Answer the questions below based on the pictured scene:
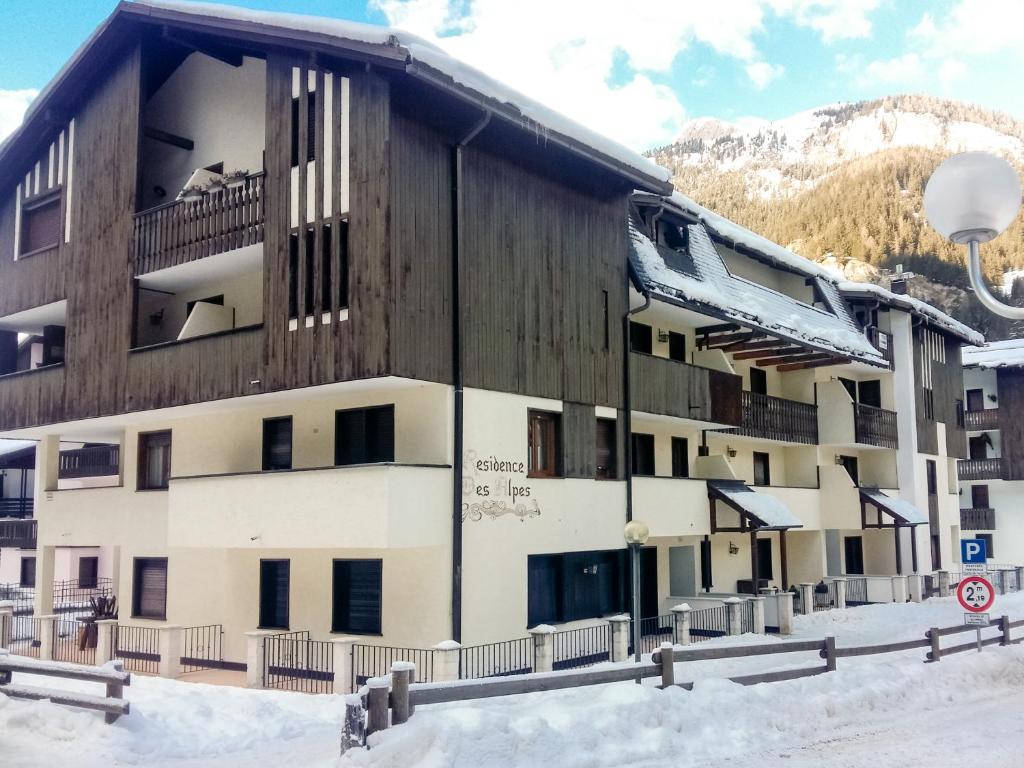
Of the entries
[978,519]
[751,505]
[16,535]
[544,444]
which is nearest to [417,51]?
[544,444]

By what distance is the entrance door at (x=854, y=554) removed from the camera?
35531 mm

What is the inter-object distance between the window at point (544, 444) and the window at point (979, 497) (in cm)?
3983

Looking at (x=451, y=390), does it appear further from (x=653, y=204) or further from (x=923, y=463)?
(x=923, y=463)

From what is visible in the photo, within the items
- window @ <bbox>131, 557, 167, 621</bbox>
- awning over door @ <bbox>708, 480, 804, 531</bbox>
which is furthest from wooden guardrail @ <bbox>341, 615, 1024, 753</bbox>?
window @ <bbox>131, 557, 167, 621</bbox>

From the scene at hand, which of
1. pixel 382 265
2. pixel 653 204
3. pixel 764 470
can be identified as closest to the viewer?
pixel 382 265

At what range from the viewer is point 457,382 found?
58.6 ft

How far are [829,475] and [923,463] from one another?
6.36m

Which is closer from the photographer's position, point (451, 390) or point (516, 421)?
point (451, 390)

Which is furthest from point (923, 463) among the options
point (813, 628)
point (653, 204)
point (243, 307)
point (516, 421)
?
point (243, 307)

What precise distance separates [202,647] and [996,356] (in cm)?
4400

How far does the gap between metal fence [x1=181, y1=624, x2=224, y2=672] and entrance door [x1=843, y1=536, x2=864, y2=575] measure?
2352 centimetres

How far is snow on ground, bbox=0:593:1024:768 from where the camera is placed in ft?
33.2

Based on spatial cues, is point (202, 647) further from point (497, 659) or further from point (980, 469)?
point (980, 469)

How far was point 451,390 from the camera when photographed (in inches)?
705
